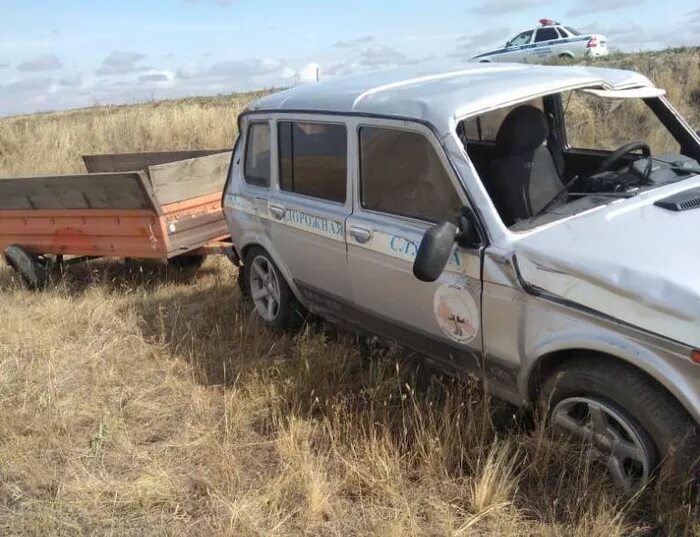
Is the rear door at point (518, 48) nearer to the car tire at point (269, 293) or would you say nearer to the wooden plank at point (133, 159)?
the wooden plank at point (133, 159)

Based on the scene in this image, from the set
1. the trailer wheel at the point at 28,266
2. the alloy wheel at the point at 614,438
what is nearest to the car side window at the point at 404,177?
the alloy wheel at the point at 614,438

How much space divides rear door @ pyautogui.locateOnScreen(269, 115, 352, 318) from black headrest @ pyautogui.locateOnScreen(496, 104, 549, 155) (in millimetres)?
939

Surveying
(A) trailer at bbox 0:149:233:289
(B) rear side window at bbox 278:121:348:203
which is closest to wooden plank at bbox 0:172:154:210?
(A) trailer at bbox 0:149:233:289

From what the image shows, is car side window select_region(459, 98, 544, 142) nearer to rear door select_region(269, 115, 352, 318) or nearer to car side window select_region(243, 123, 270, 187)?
rear door select_region(269, 115, 352, 318)

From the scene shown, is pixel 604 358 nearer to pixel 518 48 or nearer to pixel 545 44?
pixel 545 44

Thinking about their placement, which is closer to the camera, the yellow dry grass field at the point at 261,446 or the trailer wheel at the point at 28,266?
the yellow dry grass field at the point at 261,446

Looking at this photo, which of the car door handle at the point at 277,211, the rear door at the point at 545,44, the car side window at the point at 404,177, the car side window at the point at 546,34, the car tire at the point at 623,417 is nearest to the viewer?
the car tire at the point at 623,417

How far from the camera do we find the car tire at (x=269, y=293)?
504 centimetres

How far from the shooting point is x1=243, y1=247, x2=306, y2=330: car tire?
504 cm

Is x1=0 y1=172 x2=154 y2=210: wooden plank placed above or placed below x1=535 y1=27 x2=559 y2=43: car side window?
below

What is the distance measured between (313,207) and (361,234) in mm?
590

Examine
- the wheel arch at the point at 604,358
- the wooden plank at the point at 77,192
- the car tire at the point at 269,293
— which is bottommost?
the car tire at the point at 269,293

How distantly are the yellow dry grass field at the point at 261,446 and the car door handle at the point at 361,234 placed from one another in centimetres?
86

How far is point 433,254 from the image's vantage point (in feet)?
9.85
